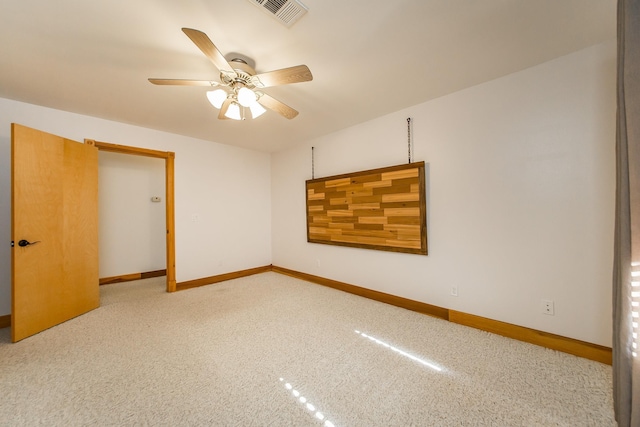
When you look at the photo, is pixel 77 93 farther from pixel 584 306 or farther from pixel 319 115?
pixel 584 306

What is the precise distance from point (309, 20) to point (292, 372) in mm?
2475

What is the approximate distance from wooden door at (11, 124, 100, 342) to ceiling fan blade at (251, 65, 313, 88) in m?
2.53

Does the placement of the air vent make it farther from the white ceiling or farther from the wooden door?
the wooden door

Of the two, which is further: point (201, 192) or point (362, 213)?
point (201, 192)

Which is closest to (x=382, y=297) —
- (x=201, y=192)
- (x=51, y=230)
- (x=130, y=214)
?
(x=201, y=192)

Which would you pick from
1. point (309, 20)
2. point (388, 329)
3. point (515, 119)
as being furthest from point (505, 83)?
point (388, 329)

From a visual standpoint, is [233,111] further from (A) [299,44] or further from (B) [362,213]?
(B) [362,213]

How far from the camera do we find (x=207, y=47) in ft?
4.75

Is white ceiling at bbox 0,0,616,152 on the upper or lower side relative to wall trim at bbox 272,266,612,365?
upper

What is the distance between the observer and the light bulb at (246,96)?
6.07 feet

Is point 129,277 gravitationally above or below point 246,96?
below

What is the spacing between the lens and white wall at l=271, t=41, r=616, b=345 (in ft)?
6.02

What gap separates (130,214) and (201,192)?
1.61 meters

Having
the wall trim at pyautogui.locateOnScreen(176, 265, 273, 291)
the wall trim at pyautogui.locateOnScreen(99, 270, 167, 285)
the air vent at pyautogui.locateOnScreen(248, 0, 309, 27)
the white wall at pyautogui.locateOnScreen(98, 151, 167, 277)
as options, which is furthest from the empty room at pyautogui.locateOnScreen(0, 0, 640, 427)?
the white wall at pyautogui.locateOnScreen(98, 151, 167, 277)
